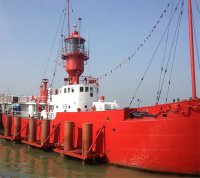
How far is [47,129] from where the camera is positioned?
17.9 metres

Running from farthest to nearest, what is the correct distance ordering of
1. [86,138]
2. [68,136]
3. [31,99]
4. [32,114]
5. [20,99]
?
[20,99], [31,99], [32,114], [68,136], [86,138]

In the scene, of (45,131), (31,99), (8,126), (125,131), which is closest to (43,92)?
(31,99)

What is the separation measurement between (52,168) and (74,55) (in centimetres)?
981

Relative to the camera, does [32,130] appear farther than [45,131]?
Yes

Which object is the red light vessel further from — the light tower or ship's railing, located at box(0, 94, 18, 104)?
ship's railing, located at box(0, 94, 18, 104)

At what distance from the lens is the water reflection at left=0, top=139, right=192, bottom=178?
11.9 m

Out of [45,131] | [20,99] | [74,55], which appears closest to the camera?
[45,131]

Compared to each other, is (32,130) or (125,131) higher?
(125,131)

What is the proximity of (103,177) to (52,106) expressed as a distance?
11.3 metres

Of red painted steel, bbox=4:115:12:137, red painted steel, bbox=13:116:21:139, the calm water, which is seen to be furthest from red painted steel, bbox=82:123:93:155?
red painted steel, bbox=4:115:12:137

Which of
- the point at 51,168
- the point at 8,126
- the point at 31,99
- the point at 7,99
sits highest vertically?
the point at 7,99

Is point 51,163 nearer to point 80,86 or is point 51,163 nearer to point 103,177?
point 103,177

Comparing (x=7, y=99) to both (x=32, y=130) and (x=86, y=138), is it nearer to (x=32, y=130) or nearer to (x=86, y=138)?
(x=32, y=130)

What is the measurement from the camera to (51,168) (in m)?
13.3
